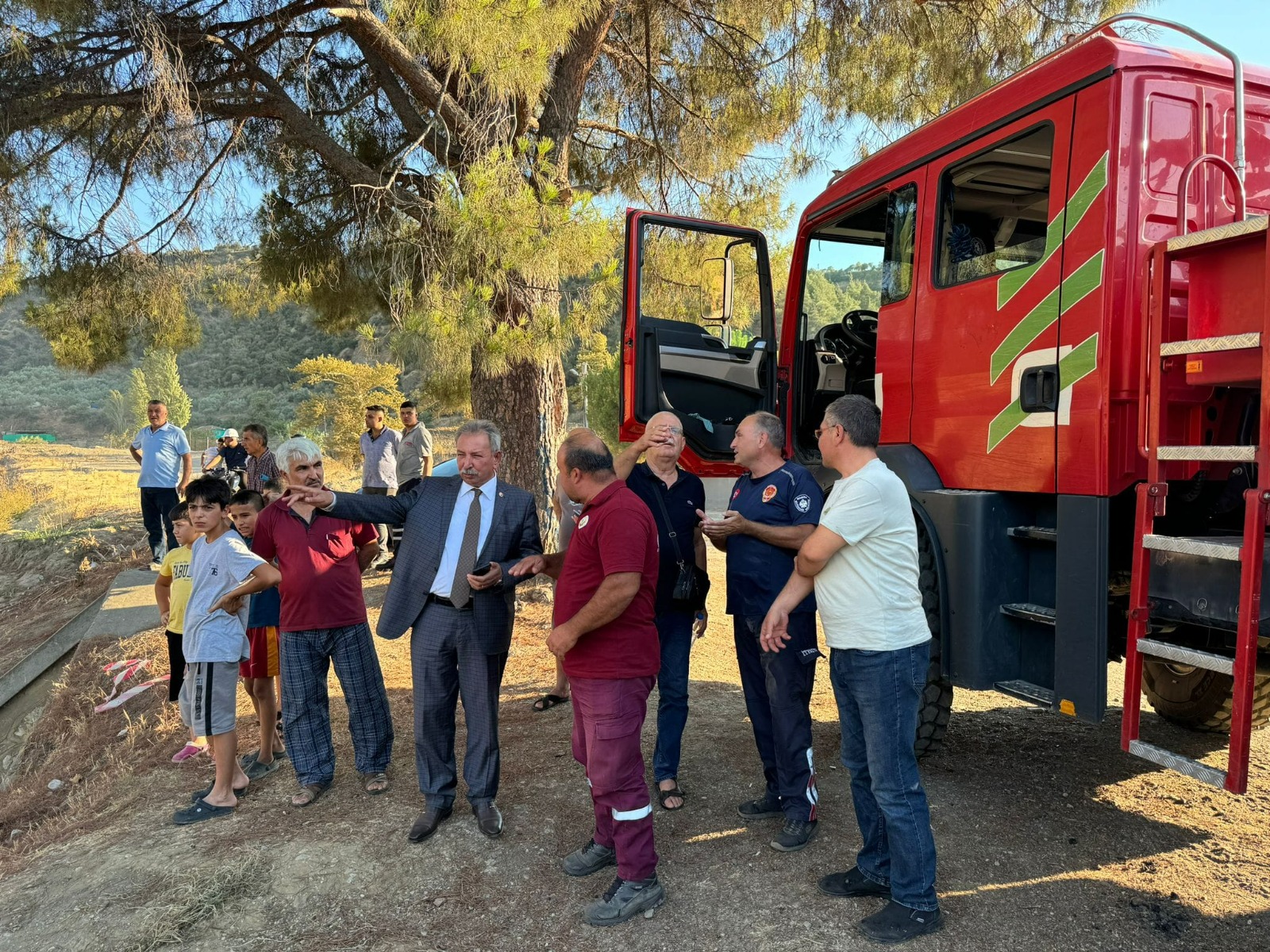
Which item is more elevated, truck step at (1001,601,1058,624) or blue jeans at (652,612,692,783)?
truck step at (1001,601,1058,624)

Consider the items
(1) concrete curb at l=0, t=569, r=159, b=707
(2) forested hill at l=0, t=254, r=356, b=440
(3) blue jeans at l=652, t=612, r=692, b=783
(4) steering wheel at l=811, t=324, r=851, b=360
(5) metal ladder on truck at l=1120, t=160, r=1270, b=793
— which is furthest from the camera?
(2) forested hill at l=0, t=254, r=356, b=440

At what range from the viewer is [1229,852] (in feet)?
10.6

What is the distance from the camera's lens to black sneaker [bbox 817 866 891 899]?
2891 millimetres

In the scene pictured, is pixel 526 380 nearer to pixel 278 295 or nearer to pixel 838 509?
pixel 278 295

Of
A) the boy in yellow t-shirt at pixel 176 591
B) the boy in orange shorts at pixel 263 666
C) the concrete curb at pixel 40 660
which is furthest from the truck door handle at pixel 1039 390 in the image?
the concrete curb at pixel 40 660

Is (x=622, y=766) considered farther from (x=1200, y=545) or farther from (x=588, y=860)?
(x=1200, y=545)

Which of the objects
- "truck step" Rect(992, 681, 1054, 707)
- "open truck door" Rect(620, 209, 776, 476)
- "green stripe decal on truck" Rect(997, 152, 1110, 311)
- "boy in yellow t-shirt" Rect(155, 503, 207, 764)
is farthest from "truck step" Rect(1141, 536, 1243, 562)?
"boy in yellow t-shirt" Rect(155, 503, 207, 764)

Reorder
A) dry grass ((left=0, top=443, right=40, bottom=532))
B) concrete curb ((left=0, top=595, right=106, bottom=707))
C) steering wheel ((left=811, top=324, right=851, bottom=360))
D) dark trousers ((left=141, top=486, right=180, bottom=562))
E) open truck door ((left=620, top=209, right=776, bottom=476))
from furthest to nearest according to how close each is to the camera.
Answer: dry grass ((left=0, top=443, right=40, bottom=532)), dark trousers ((left=141, top=486, right=180, bottom=562)), concrete curb ((left=0, top=595, right=106, bottom=707)), steering wheel ((left=811, top=324, right=851, bottom=360)), open truck door ((left=620, top=209, right=776, bottom=476))

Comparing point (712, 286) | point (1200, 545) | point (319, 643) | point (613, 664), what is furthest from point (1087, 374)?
point (712, 286)

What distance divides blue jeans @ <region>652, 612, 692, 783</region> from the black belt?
771 mm

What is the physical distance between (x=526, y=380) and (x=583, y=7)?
276 cm

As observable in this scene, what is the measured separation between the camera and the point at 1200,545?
247 centimetres

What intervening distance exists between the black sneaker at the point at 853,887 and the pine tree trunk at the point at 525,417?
4611 millimetres

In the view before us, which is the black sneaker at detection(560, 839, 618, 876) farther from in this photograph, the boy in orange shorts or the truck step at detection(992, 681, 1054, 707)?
the boy in orange shorts
